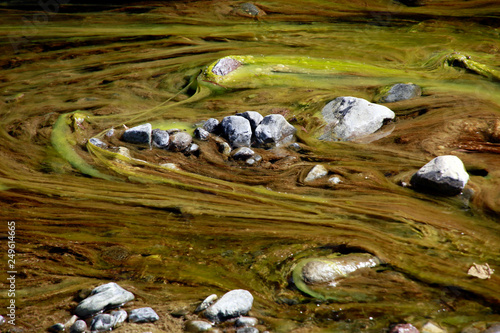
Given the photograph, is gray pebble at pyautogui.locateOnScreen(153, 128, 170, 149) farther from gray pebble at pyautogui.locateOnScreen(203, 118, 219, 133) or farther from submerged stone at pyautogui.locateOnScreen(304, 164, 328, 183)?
submerged stone at pyautogui.locateOnScreen(304, 164, 328, 183)

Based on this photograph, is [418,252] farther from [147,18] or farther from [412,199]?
[147,18]

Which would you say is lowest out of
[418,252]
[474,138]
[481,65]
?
[418,252]

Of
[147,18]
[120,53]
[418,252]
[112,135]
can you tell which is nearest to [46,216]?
[112,135]

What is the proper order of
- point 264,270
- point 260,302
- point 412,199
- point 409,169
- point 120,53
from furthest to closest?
point 120,53 → point 409,169 → point 412,199 → point 264,270 → point 260,302

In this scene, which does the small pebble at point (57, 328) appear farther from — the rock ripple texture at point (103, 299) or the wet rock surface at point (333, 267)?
the wet rock surface at point (333, 267)

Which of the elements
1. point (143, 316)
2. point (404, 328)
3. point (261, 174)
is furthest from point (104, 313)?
point (261, 174)

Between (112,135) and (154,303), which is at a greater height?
(112,135)

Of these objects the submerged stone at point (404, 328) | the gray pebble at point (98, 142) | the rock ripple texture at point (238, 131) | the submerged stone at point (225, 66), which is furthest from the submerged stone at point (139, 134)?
the submerged stone at point (404, 328)
